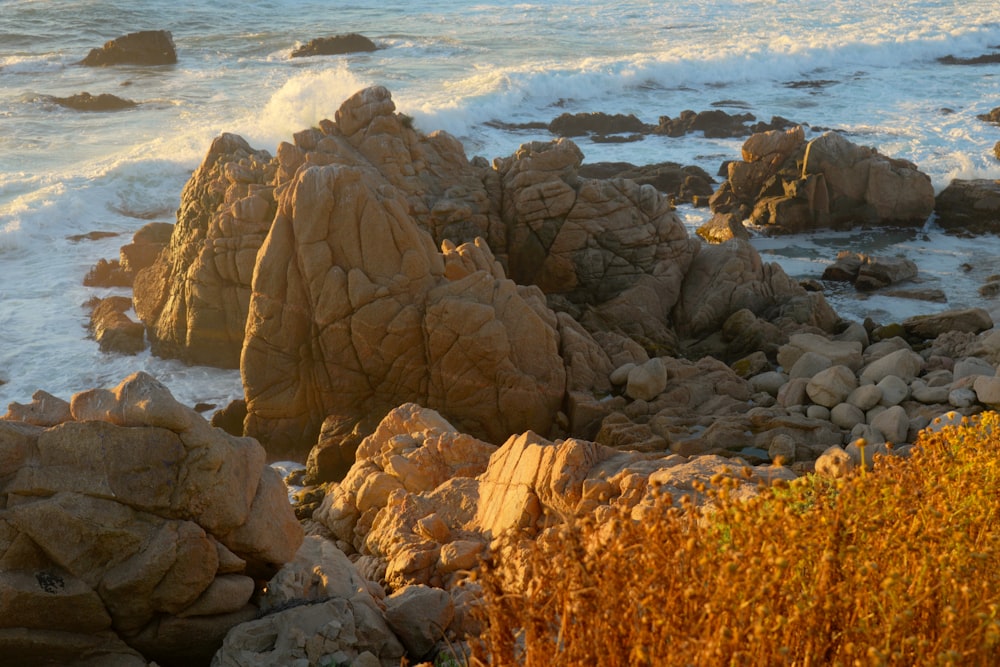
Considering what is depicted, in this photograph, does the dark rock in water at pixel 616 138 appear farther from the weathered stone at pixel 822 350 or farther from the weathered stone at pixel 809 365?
the weathered stone at pixel 809 365

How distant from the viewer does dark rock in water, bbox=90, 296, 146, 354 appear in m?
19.0

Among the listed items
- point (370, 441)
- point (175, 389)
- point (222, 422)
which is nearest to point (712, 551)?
point (370, 441)

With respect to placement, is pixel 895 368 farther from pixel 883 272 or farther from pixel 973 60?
pixel 973 60

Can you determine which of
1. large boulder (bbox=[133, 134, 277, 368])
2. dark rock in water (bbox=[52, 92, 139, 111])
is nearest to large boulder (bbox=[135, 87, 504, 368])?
large boulder (bbox=[133, 134, 277, 368])

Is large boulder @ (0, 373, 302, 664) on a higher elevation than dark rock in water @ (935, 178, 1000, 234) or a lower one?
higher

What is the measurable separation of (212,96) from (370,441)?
3110cm

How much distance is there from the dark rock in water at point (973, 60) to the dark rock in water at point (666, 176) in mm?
24122

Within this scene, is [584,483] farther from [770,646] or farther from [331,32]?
[331,32]

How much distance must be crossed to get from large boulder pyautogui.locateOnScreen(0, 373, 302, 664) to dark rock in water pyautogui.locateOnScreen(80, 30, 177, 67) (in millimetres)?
42422

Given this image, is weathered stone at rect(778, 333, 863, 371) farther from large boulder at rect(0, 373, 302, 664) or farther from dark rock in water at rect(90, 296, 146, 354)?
dark rock in water at rect(90, 296, 146, 354)

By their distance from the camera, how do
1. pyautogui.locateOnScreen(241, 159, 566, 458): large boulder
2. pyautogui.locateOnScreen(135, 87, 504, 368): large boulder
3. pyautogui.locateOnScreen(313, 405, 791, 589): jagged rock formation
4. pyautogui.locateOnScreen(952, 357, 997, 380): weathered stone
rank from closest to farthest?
1. pyautogui.locateOnScreen(313, 405, 791, 589): jagged rock formation
2. pyautogui.locateOnScreen(952, 357, 997, 380): weathered stone
3. pyautogui.locateOnScreen(241, 159, 566, 458): large boulder
4. pyautogui.locateOnScreen(135, 87, 504, 368): large boulder

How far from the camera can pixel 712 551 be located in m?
4.45

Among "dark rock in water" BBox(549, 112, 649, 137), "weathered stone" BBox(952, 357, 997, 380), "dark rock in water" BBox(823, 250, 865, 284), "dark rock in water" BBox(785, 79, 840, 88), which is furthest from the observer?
"dark rock in water" BBox(785, 79, 840, 88)

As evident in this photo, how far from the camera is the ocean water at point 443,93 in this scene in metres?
22.5
